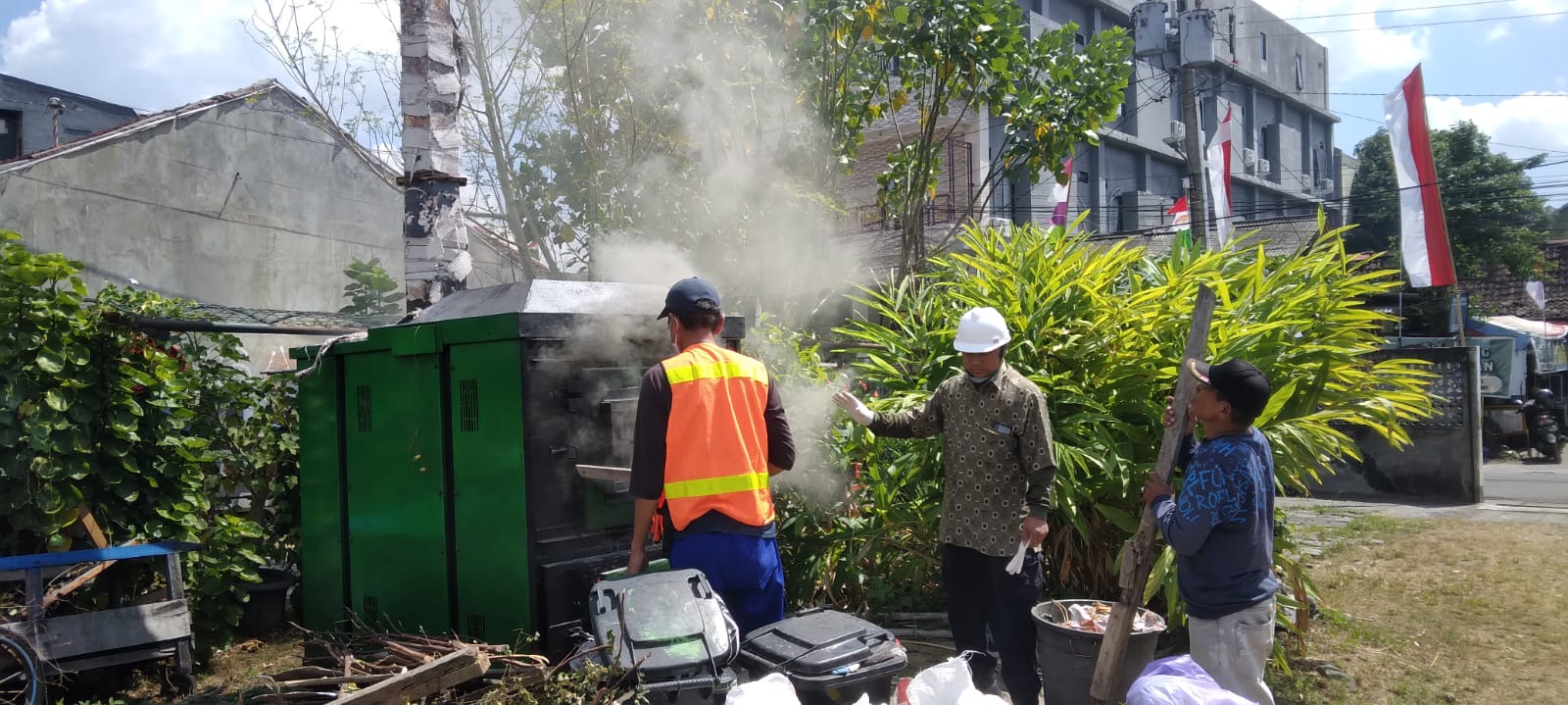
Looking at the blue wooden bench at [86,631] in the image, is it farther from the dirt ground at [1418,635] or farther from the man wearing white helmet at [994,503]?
the man wearing white helmet at [994,503]

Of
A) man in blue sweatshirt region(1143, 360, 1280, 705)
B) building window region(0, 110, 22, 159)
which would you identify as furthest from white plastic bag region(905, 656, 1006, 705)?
building window region(0, 110, 22, 159)

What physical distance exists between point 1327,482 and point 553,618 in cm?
1218

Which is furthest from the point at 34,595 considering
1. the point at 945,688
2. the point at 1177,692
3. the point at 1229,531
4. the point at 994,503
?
the point at 1229,531

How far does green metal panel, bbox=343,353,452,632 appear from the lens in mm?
4086

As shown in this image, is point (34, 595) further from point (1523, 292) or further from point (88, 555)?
point (1523, 292)

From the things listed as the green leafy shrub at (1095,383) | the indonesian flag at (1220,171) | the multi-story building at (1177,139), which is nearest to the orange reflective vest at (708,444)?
the green leafy shrub at (1095,383)

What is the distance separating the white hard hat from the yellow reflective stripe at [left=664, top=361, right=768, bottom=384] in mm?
1102

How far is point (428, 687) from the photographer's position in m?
2.90

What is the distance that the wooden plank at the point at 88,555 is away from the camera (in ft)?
13.5

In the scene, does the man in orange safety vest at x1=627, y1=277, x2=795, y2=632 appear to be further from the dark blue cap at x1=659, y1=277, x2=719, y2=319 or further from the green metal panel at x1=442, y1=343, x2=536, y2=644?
the green metal panel at x1=442, y1=343, x2=536, y2=644

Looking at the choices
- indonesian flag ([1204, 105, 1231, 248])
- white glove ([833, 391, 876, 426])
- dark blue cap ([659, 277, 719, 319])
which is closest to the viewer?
dark blue cap ([659, 277, 719, 319])

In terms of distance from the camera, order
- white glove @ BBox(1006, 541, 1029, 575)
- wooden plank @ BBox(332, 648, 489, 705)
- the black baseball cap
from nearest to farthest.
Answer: wooden plank @ BBox(332, 648, 489, 705) → the black baseball cap → white glove @ BBox(1006, 541, 1029, 575)

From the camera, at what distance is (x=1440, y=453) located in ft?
37.7

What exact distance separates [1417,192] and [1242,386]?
37.7 feet
